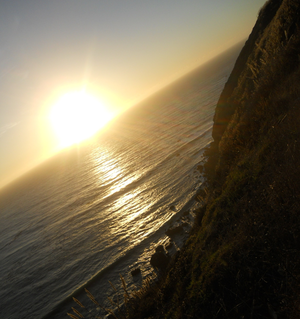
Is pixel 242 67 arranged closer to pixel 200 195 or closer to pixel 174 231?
pixel 200 195

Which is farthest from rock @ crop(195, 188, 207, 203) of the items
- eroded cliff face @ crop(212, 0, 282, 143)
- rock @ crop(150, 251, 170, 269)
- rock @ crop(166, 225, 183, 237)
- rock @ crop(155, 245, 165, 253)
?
eroded cliff face @ crop(212, 0, 282, 143)


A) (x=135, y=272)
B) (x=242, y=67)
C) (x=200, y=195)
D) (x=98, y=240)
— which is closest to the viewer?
(x=135, y=272)

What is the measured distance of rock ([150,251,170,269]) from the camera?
37.4 feet

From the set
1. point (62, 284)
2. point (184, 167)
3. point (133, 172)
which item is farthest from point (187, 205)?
point (133, 172)

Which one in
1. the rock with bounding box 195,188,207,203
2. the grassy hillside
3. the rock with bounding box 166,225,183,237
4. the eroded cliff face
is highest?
the eroded cliff face

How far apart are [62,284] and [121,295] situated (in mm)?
6531

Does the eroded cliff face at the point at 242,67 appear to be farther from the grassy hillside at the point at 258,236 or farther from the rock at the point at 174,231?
the rock at the point at 174,231

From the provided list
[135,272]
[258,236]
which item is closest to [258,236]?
[258,236]

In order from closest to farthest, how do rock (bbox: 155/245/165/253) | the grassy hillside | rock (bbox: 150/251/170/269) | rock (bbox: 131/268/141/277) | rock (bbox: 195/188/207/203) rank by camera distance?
the grassy hillside → rock (bbox: 150/251/170/269) → rock (bbox: 131/268/141/277) → rock (bbox: 155/245/165/253) → rock (bbox: 195/188/207/203)

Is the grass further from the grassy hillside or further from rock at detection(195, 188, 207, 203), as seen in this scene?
rock at detection(195, 188, 207, 203)

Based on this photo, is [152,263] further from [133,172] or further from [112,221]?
[133,172]

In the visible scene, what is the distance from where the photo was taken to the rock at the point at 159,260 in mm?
11391

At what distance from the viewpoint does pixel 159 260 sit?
11.6 metres

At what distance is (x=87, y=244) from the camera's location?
1784cm
